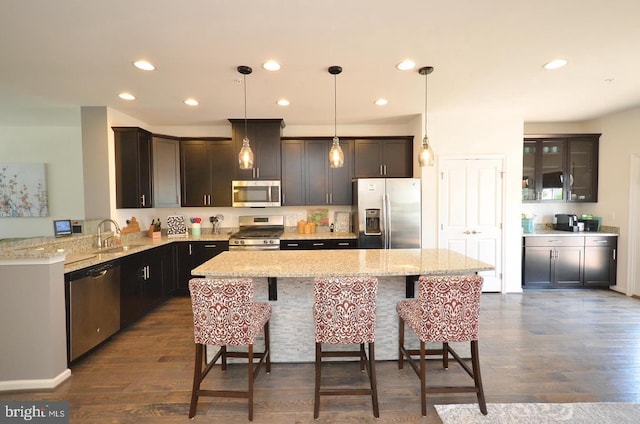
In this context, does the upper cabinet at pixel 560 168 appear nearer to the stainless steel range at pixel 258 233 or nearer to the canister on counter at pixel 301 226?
the canister on counter at pixel 301 226

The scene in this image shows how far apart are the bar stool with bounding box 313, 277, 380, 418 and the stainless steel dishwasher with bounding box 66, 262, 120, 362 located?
2.17 m

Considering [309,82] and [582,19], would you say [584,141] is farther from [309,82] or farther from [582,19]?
[309,82]

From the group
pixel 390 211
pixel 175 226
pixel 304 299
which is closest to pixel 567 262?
pixel 390 211

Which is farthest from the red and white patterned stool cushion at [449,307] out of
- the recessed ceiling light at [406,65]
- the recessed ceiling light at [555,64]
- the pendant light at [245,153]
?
the recessed ceiling light at [555,64]

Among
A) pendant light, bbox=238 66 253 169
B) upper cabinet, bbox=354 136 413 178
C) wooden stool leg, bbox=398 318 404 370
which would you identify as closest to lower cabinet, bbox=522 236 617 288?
upper cabinet, bbox=354 136 413 178

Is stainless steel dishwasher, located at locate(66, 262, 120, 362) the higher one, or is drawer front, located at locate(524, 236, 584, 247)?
drawer front, located at locate(524, 236, 584, 247)

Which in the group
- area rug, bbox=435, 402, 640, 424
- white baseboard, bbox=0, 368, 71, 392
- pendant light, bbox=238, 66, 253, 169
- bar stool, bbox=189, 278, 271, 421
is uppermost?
pendant light, bbox=238, 66, 253, 169

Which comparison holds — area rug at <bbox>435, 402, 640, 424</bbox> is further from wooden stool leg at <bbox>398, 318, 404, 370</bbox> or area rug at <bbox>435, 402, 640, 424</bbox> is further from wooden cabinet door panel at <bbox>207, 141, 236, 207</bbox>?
wooden cabinet door panel at <bbox>207, 141, 236, 207</bbox>

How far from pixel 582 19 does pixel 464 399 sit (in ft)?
9.38

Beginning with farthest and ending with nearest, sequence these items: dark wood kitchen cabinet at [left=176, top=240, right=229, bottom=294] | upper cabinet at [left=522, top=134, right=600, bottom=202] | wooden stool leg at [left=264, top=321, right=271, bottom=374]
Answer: upper cabinet at [left=522, top=134, right=600, bottom=202], dark wood kitchen cabinet at [left=176, top=240, right=229, bottom=294], wooden stool leg at [left=264, top=321, right=271, bottom=374]

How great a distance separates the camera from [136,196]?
13.1 feet

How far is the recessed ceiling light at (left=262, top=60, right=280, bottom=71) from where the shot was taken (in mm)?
2557

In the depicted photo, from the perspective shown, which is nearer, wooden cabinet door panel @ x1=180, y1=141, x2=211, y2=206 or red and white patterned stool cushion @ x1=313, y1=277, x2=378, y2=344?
red and white patterned stool cushion @ x1=313, y1=277, x2=378, y2=344

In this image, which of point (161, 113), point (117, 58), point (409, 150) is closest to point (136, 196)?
point (161, 113)
